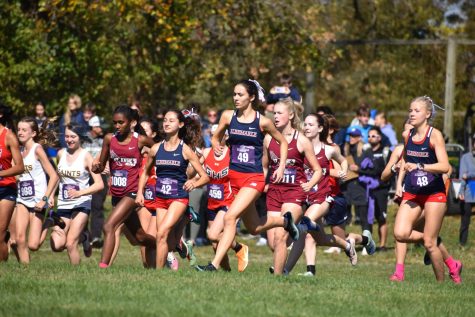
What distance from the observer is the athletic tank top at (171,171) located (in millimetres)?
13984

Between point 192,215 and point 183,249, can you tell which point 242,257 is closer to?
point 183,249

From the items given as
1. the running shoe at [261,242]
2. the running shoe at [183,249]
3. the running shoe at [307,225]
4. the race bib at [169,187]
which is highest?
the race bib at [169,187]

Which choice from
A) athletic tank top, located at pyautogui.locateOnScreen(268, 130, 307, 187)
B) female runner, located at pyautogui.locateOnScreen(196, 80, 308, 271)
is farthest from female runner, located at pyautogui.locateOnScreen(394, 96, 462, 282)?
female runner, located at pyautogui.locateOnScreen(196, 80, 308, 271)

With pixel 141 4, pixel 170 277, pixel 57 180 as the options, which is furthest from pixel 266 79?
pixel 170 277

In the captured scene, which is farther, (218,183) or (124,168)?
(218,183)

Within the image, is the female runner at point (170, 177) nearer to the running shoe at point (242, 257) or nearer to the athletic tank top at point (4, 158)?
the running shoe at point (242, 257)

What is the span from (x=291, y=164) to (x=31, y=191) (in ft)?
13.1

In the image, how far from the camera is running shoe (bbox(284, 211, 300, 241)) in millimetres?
13680

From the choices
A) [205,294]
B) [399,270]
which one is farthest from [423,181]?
[205,294]


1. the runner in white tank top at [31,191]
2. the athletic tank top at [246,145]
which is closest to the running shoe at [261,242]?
the runner in white tank top at [31,191]

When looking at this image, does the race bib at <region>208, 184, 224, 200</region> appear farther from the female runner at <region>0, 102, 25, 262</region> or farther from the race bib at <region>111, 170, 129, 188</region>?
the female runner at <region>0, 102, 25, 262</region>

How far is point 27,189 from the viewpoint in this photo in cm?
1595

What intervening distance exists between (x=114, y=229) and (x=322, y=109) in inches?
189

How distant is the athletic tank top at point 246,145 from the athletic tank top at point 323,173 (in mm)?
1386
